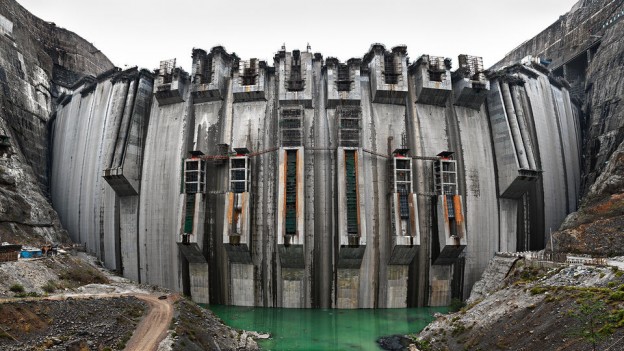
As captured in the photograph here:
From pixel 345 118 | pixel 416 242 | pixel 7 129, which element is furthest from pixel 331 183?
pixel 7 129

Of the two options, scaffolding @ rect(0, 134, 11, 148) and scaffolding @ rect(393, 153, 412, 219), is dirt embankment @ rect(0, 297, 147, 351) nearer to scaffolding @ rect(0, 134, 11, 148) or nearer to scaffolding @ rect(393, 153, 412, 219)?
scaffolding @ rect(393, 153, 412, 219)

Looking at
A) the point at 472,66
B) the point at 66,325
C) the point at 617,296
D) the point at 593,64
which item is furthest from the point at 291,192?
the point at 593,64

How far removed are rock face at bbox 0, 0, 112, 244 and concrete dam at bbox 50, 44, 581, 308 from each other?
5460 mm

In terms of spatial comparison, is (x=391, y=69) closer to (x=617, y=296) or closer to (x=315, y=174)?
(x=315, y=174)

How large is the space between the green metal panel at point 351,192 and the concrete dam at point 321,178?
0.17 meters

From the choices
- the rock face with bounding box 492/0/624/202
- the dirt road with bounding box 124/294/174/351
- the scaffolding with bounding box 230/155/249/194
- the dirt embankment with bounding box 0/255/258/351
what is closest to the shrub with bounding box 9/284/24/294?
the dirt embankment with bounding box 0/255/258/351

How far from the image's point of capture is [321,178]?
120 ft

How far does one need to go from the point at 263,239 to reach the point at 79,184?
23.4m

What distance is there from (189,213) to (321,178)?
12191mm

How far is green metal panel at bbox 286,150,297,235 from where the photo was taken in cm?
3356

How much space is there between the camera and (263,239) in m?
35.8

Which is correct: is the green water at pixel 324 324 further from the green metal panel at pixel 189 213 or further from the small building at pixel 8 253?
the small building at pixel 8 253

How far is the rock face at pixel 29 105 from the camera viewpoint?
37.5 meters

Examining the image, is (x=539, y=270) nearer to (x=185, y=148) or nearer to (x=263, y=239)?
(x=263, y=239)
